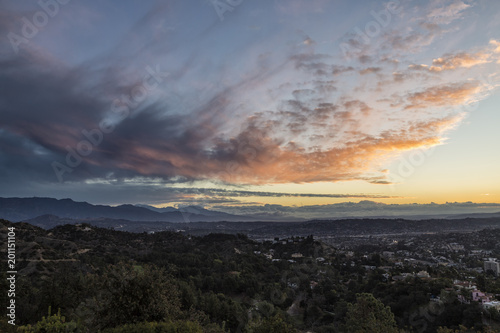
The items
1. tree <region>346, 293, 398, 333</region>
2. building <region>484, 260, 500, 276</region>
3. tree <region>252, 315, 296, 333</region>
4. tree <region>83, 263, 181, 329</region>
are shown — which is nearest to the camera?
tree <region>83, 263, 181, 329</region>

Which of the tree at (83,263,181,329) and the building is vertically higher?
the tree at (83,263,181,329)

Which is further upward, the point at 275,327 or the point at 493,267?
the point at 275,327

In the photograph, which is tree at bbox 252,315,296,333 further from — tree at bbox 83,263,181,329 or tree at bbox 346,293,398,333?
tree at bbox 346,293,398,333

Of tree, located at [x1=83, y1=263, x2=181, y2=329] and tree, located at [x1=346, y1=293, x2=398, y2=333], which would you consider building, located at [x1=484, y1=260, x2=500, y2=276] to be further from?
tree, located at [x1=83, y1=263, x2=181, y2=329]

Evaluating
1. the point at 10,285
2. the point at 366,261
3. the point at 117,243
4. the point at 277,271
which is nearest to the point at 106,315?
the point at 10,285

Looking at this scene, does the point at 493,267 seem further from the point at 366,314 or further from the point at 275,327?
the point at 275,327

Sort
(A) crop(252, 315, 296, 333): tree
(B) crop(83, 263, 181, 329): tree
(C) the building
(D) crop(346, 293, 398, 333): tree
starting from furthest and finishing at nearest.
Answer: (C) the building
(D) crop(346, 293, 398, 333): tree
(A) crop(252, 315, 296, 333): tree
(B) crop(83, 263, 181, 329): tree

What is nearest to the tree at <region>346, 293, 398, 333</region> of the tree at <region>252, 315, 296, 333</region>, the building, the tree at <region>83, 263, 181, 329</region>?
the tree at <region>252, 315, 296, 333</region>

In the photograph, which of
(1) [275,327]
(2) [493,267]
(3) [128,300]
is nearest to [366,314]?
(1) [275,327]

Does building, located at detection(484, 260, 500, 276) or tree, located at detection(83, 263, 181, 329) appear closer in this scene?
tree, located at detection(83, 263, 181, 329)

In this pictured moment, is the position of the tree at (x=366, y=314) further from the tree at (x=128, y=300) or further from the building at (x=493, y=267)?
the building at (x=493, y=267)

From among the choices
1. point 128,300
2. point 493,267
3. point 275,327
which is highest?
point 128,300

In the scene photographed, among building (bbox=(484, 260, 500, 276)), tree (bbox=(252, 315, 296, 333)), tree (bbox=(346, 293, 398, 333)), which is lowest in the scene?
building (bbox=(484, 260, 500, 276))
